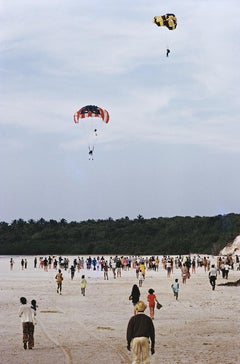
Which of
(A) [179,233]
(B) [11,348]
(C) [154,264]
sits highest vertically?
(A) [179,233]

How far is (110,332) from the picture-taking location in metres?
17.6

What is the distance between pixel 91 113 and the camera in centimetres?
3684

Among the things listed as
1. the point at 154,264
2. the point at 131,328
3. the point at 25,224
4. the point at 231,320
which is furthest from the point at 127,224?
the point at 131,328

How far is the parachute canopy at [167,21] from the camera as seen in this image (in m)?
33.2

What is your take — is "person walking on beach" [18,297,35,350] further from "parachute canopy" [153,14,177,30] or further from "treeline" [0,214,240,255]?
"treeline" [0,214,240,255]

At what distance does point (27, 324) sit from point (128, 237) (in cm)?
8092

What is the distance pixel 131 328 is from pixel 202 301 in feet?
53.8

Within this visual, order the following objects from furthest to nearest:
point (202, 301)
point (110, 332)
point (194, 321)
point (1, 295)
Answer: point (1, 295)
point (202, 301)
point (194, 321)
point (110, 332)

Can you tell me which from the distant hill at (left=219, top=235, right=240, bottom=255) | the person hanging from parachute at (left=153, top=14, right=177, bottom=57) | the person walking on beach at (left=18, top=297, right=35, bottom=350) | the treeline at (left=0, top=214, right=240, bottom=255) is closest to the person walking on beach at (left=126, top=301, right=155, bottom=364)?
the person walking on beach at (left=18, top=297, right=35, bottom=350)

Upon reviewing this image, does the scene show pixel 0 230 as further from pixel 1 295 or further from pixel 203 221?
pixel 1 295

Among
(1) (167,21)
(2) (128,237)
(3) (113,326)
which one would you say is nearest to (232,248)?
(2) (128,237)

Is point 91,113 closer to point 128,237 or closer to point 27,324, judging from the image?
point 27,324

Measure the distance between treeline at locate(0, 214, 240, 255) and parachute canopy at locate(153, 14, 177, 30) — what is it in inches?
1605

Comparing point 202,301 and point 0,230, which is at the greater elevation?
point 0,230
